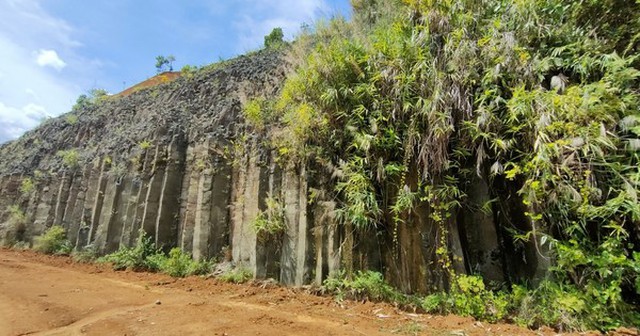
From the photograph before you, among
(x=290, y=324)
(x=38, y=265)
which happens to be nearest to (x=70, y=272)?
(x=38, y=265)

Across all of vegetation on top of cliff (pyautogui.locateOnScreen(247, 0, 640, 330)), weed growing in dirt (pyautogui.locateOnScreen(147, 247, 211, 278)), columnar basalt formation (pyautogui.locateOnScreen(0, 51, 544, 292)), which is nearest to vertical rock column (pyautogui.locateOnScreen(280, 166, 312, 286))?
columnar basalt formation (pyautogui.locateOnScreen(0, 51, 544, 292))

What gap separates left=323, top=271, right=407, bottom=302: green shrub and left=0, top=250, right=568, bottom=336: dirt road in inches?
5.6

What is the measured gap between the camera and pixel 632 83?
3.82m

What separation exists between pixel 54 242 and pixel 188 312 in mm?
6862

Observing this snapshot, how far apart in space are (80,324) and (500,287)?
15.3 ft

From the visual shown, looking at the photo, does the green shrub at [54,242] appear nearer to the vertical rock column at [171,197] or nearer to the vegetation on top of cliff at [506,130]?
the vertical rock column at [171,197]

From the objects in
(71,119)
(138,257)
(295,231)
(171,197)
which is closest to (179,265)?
(138,257)

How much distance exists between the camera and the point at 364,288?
4473 millimetres

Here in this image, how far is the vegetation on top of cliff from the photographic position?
11.6 feet

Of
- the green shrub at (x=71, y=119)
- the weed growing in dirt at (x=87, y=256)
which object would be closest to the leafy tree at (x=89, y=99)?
the green shrub at (x=71, y=119)

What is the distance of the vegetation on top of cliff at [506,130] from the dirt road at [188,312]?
92cm

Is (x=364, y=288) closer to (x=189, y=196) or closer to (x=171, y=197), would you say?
(x=189, y=196)

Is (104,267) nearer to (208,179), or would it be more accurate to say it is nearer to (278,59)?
(208,179)

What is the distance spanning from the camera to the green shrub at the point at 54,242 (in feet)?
27.5
